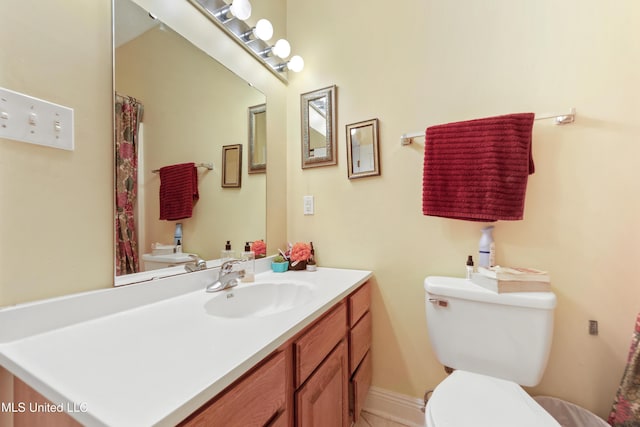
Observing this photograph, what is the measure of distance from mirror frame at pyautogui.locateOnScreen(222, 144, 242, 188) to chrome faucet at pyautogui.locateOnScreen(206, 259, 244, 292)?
388mm

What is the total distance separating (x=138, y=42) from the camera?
2.80ft

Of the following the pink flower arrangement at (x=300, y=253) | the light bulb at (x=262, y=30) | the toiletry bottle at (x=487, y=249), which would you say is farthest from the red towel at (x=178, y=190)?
the toiletry bottle at (x=487, y=249)

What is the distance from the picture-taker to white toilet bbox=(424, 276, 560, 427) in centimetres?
74

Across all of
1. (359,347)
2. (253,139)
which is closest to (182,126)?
(253,139)

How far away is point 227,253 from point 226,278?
176 mm

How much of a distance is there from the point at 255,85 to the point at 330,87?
43 cm

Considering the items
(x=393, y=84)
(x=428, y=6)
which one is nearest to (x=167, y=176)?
(x=393, y=84)

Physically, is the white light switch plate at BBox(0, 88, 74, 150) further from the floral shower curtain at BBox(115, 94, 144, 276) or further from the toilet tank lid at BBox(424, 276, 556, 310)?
the toilet tank lid at BBox(424, 276, 556, 310)

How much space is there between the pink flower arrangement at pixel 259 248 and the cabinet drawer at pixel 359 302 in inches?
21.6

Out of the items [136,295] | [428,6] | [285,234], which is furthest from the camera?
[285,234]

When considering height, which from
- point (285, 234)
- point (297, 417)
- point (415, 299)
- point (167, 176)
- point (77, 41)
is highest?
point (77, 41)

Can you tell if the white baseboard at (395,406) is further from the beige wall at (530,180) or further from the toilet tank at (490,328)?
the toilet tank at (490,328)

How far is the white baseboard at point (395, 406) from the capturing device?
1239 millimetres

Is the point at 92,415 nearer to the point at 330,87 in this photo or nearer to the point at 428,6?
the point at 330,87
